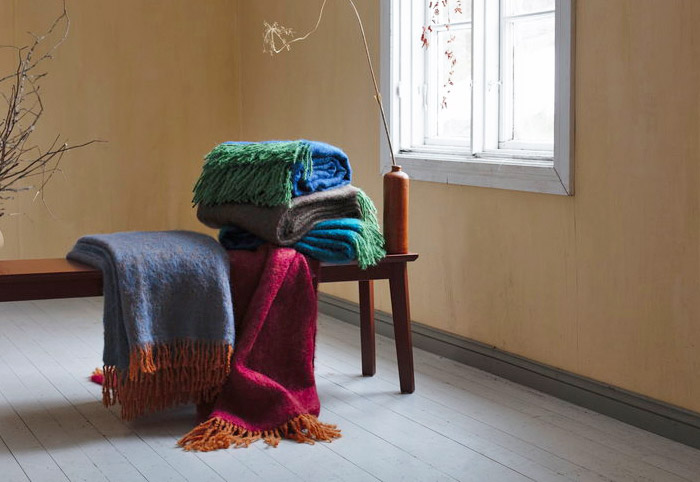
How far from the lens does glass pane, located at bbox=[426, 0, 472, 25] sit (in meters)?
3.61

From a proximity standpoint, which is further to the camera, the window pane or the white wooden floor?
the window pane

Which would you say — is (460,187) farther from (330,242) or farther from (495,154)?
(330,242)

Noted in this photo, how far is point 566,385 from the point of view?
10.3ft

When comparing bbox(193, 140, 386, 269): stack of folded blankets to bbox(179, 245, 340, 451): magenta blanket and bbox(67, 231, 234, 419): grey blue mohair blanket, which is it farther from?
bbox(67, 231, 234, 419): grey blue mohair blanket

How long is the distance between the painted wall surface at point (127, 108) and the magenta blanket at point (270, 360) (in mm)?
2242

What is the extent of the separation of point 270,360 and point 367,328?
0.61 metres

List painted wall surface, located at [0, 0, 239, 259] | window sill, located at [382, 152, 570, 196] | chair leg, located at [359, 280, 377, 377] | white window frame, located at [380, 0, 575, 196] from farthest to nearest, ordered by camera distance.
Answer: painted wall surface, located at [0, 0, 239, 259], chair leg, located at [359, 280, 377, 377], window sill, located at [382, 152, 570, 196], white window frame, located at [380, 0, 575, 196]

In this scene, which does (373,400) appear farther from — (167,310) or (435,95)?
(435,95)

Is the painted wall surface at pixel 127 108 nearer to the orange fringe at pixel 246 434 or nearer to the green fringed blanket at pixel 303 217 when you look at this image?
the green fringed blanket at pixel 303 217

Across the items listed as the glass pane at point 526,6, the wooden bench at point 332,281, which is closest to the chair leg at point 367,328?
the wooden bench at point 332,281

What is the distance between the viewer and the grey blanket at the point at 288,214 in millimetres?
2902

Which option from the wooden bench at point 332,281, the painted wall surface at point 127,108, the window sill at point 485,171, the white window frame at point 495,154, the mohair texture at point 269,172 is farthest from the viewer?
the painted wall surface at point 127,108

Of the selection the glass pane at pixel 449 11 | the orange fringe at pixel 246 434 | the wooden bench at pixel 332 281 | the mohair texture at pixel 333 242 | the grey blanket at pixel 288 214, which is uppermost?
the glass pane at pixel 449 11

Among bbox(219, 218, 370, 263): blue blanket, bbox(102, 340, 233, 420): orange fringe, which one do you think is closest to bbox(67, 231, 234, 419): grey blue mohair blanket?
bbox(102, 340, 233, 420): orange fringe
